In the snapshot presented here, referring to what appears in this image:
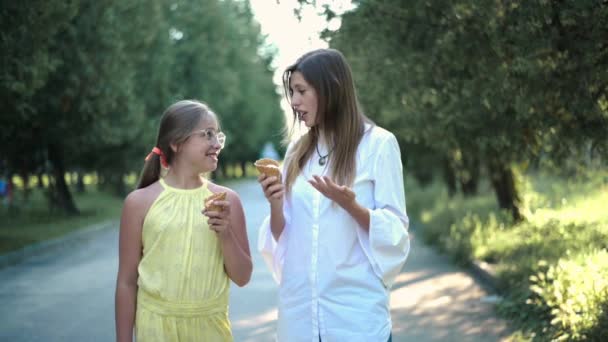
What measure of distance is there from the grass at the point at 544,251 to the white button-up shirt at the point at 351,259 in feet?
10.7

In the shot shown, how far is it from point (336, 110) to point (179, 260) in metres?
0.87

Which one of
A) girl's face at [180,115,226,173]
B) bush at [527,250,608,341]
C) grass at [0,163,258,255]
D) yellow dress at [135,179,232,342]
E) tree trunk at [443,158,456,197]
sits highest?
girl's face at [180,115,226,173]

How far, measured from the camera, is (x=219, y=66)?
4703 cm

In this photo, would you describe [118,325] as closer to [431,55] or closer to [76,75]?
[431,55]

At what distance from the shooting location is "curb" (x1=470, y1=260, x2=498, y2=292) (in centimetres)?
1012

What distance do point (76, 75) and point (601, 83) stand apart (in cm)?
1572

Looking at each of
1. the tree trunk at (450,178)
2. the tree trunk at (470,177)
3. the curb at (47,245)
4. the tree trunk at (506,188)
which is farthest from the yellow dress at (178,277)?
the tree trunk at (450,178)

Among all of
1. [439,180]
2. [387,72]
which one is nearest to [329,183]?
[387,72]

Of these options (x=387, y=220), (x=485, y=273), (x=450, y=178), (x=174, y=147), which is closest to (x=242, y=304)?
(x=485, y=273)

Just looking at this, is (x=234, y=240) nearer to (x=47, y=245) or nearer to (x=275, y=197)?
(x=275, y=197)

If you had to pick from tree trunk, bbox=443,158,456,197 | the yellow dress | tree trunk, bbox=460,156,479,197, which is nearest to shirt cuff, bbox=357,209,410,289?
the yellow dress

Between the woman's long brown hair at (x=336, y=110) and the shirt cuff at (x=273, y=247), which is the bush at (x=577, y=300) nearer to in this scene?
the shirt cuff at (x=273, y=247)

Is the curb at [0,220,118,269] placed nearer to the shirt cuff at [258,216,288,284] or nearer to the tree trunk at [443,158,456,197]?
the tree trunk at [443,158,456,197]

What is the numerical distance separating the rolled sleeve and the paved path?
175 inches
